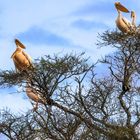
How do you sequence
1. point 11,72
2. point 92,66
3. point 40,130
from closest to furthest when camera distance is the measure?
point 11,72 < point 92,66 < point 40,130

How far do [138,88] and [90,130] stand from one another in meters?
2.05

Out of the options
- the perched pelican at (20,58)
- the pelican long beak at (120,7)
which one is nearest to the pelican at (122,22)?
the pelican long beak at (120,7)

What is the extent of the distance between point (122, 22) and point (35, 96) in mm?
2401

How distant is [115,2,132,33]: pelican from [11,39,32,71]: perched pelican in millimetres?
1977

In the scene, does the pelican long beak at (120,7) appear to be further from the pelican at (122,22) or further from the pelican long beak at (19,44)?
the pelican long beak at (19,44)

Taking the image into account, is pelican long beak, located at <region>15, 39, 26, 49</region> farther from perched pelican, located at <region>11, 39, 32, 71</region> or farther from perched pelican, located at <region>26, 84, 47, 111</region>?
perched pelican, located at <region>26, 84, 47, 111</region>

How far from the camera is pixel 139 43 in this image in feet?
37.7

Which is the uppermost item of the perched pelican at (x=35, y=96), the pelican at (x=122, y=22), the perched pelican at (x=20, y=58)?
the pelican at (x=122, y=22)

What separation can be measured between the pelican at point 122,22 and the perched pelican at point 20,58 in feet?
6.49

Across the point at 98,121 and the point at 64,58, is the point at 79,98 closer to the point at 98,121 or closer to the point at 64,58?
the point at 98,121

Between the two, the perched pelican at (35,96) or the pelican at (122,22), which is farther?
the pelican at (122,22)

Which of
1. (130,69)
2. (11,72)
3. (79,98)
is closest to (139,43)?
(130,69)

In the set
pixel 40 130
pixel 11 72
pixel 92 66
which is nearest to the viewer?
pixel 11 72

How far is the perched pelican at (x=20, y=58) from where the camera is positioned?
11312 mm
